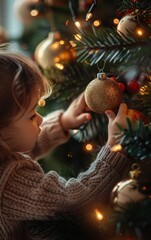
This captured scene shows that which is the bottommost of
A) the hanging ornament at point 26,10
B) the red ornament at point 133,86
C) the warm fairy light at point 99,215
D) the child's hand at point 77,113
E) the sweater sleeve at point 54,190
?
the warm fairy light at point 99,215

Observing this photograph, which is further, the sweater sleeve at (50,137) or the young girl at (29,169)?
the sweater sleeve at (50,137)

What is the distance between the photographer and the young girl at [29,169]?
2.15ft

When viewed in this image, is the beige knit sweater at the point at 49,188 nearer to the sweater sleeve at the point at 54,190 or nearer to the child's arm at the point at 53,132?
the sweater sleeve at the point at 54,190

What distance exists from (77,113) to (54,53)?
0.16 m

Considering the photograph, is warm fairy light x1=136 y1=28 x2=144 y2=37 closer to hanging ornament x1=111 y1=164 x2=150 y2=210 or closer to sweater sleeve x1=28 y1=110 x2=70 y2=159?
hanging ornament x1=111 y1=164 x2=150 y2=210

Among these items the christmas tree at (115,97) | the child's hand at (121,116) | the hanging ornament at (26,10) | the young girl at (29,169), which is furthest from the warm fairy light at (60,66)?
the hanging ornament at (26,10)

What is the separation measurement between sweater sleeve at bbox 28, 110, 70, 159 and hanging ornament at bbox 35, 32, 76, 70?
0.37ft

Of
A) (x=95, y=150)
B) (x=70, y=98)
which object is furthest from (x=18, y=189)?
(x=70, y=98)

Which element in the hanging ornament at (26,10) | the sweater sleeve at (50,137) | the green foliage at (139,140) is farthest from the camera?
the hanging ornament at (26,10)

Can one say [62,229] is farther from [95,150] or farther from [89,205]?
[95,150]

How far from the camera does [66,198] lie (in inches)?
25.8

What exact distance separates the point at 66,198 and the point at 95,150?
0.51ft

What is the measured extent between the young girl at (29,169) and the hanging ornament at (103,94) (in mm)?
21

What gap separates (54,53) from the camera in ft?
3.09
